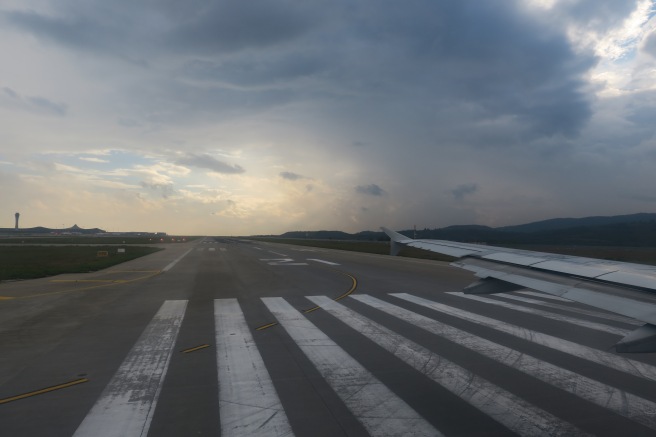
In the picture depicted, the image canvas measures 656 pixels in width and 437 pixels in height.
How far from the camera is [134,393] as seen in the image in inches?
239

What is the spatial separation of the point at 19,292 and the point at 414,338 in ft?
51.3

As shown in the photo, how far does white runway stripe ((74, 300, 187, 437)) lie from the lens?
501 cm

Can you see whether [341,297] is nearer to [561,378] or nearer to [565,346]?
[565,346]

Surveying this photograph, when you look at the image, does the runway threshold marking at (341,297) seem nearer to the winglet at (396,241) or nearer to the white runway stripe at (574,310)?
the winglet at (396,241)

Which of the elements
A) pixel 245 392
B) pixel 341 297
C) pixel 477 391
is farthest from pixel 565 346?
pixel 341 297

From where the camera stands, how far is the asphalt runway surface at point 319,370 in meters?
5.16

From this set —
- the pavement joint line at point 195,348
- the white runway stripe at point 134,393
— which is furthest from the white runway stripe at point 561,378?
the pavement joint line at point 195,348

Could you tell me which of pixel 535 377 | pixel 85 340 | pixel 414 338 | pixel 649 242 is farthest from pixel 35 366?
pixel 649 242

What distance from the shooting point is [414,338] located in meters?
9.19

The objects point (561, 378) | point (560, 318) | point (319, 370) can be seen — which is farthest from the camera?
point (560, 318)

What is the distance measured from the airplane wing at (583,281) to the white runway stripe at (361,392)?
6.29 feet

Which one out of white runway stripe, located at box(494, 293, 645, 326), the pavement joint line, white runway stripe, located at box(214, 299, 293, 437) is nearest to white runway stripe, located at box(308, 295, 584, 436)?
white runway stripe, located at box(214, 299, 293, 437)

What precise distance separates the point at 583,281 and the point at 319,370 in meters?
4.20

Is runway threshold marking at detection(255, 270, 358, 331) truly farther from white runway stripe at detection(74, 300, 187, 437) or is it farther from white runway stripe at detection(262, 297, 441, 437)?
white runway stripe at detection(74, 300, 187, 437)
